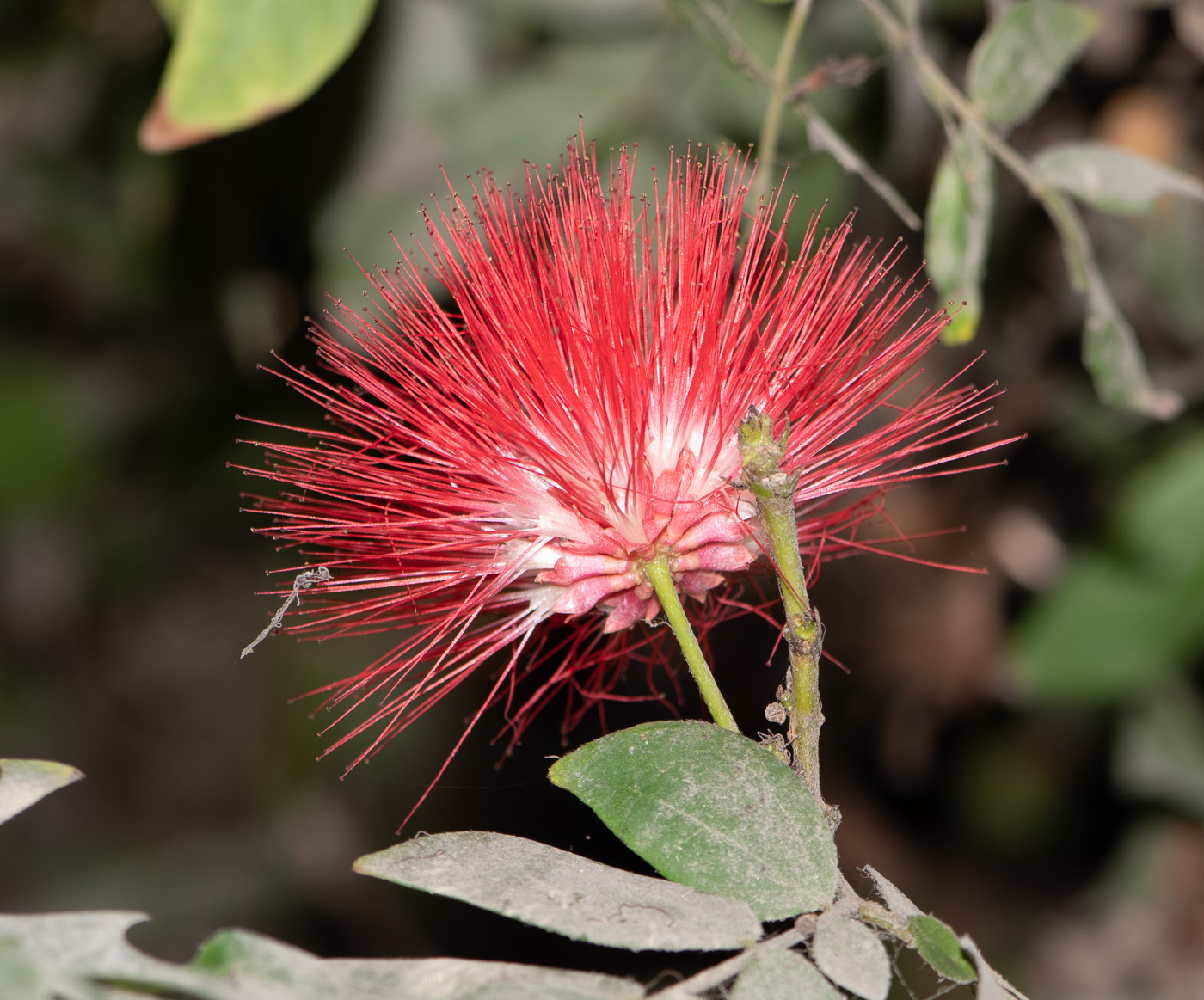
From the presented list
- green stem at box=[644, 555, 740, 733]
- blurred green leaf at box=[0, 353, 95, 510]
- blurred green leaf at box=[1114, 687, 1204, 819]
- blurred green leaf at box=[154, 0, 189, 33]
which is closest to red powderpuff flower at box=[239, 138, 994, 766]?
green stem at box=[644, 555, 740, 733]

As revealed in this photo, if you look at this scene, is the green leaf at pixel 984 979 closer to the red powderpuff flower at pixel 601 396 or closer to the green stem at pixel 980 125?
the red powderpuff flower at pixel 601 396

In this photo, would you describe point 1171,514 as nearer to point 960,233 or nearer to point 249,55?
point 960,233

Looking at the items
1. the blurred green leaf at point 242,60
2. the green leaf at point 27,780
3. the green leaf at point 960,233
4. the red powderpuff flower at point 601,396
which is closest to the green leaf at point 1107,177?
the green leaf at point 960,233

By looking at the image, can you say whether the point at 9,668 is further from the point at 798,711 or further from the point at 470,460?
the point at 798,711

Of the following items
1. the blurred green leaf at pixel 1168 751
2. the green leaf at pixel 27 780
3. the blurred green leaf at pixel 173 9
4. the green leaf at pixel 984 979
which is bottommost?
the blurred green leaf at pixel 1168 751

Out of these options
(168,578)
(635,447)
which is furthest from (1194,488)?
(168,578)

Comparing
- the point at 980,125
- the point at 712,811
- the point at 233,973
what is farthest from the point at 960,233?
the point at 233,973
